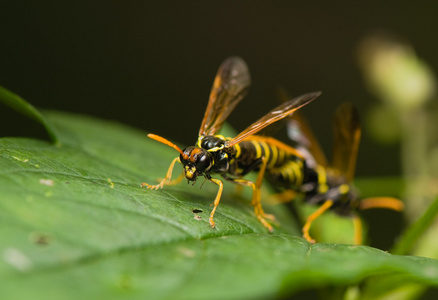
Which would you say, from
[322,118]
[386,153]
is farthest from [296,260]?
[322,118]

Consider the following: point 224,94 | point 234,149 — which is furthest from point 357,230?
point 224,94

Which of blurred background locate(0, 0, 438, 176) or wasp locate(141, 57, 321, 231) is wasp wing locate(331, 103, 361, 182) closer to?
wasp locate(141, 57, 321, 231)

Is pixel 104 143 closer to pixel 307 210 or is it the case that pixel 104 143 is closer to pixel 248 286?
pixel 307 210

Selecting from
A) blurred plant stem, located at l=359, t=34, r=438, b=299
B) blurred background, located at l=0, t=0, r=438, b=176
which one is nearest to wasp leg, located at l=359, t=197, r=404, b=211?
blurred plant stem, located at l=359, t=34, r=438, b=299

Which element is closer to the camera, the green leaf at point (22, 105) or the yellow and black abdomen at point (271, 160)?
the green leaf at point (22, 105)

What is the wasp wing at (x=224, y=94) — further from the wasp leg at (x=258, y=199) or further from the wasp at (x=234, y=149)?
the wasp leg at (x=258, y=199)

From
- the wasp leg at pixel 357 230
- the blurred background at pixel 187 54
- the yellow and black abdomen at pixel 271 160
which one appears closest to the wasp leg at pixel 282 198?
the yellow and black abdomen at pixel 271 160
